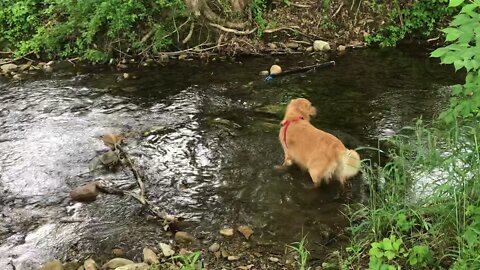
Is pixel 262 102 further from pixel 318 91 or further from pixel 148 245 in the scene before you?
pixel 148 245

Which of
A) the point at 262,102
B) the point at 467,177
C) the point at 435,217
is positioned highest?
the point at 467,177

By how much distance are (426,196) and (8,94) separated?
6.66 m

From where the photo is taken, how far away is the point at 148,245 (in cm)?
434

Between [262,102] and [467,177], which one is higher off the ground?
[467,177]

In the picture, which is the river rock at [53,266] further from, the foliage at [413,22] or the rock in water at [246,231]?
the foliage at [413,22]

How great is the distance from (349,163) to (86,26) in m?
6.69

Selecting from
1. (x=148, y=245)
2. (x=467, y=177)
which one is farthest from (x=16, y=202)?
(x=467, y=177)

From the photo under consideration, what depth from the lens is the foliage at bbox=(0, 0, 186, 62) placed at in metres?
9.34

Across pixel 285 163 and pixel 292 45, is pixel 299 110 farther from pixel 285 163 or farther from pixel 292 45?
pixel 292 45

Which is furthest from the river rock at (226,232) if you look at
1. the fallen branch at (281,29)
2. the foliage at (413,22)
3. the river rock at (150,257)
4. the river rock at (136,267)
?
the foliage at (413,22)

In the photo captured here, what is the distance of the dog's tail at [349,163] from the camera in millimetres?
4672

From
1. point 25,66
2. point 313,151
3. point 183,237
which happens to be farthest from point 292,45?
point 183,237

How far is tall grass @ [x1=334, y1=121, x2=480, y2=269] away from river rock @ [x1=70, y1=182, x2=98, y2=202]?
2.59m

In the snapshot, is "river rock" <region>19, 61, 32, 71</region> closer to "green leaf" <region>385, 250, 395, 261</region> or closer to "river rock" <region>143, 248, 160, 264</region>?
"river rock" <region>143, 248, 160, 264</region>
